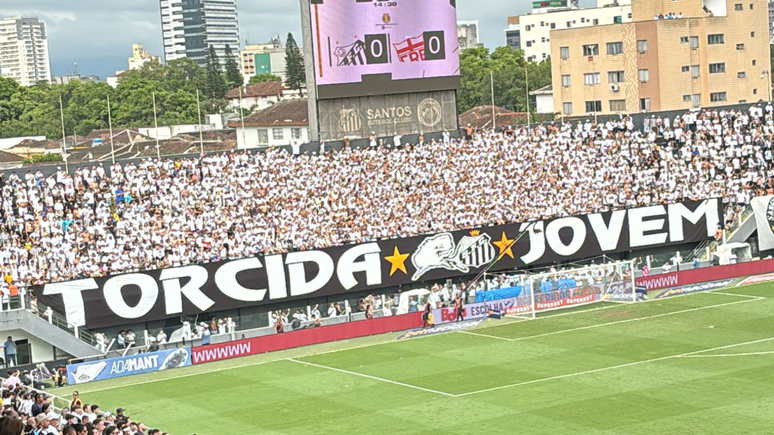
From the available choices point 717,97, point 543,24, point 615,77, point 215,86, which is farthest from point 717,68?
point 543,24

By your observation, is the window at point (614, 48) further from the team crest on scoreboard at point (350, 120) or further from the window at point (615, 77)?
the team crest on scoreboard at point (350, 120)

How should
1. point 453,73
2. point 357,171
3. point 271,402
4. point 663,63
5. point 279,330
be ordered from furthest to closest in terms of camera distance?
point 663,63, point 453,73, point 357,171, point 279,330, point 271,402

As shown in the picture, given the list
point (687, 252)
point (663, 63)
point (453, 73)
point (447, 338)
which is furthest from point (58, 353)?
point (663, 63)

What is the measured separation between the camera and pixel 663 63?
84125mm

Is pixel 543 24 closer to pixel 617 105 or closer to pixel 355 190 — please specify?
pixel 617 105

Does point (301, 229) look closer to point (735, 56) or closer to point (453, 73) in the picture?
point (453, 73)

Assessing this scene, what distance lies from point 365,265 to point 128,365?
438 inches

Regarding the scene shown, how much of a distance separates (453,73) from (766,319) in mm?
18794

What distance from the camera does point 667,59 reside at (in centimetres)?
8412

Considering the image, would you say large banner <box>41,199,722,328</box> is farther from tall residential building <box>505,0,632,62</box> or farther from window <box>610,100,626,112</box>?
tall residential building <box>505,0,632,62</box>

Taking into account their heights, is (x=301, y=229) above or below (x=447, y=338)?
above

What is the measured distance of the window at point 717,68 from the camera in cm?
8612

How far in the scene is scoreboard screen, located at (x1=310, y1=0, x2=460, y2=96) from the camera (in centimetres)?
4909

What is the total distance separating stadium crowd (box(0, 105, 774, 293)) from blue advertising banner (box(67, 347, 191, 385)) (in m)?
3.80
